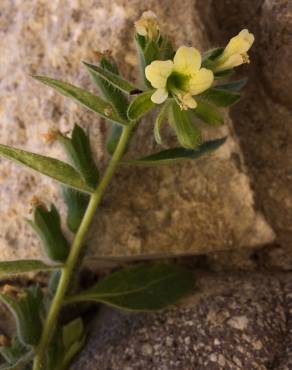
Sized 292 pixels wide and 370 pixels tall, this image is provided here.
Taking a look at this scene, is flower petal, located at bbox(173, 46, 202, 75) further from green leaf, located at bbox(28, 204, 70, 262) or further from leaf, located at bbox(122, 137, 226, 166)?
green leaf, located at bbox(28, 204, 70, 262)

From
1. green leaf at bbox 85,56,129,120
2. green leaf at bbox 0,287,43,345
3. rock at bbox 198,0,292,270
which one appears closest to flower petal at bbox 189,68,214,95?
green leaf at bbox 85,56,129,120

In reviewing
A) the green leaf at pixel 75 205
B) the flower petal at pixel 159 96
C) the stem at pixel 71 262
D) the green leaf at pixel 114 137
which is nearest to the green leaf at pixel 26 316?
the stem at pixel 71 262

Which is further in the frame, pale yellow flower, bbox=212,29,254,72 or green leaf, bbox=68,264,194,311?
green leaf, bbox=68,264,194,311

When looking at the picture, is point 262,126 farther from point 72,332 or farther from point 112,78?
point 72,332

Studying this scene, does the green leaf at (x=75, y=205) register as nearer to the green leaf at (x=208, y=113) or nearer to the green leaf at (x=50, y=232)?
the green leaf at (x=50, y=232)

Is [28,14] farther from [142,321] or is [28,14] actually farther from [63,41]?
[142,321]

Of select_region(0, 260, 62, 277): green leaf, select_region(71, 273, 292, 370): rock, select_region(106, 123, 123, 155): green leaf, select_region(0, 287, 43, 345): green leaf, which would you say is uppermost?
select_region(106, 123, 123, 155): green leaf

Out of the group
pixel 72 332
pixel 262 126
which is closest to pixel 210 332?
pixel 72 332
